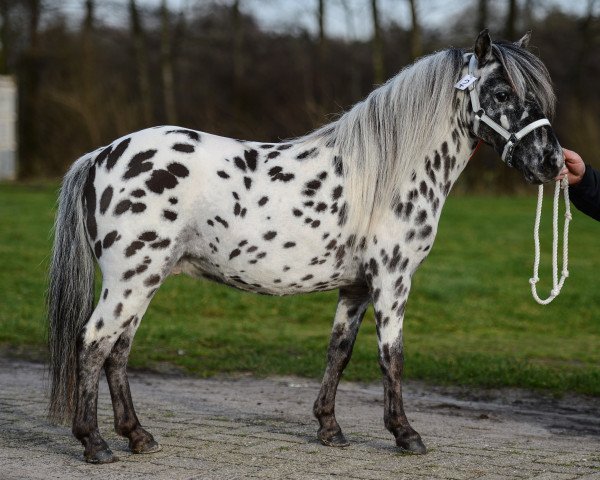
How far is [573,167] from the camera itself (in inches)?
227

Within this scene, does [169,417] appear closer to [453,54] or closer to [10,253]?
[453,54]

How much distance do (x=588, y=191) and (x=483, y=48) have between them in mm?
1139

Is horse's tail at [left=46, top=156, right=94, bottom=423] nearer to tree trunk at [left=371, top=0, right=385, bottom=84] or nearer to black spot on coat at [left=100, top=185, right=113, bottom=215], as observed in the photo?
black spot on coat at [left=100, top=185, right=113, bottom=215]

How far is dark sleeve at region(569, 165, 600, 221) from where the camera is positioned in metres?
5.87

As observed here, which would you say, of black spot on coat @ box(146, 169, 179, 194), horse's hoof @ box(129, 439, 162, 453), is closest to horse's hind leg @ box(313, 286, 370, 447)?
horse's hoof @ box(129, 439, 162, 453)

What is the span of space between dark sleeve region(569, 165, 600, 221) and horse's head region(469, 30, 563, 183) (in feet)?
2.00

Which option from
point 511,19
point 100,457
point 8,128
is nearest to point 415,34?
point 511,19

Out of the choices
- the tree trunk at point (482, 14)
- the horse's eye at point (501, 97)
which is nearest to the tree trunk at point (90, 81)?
the tree trunk at point (482, 14)

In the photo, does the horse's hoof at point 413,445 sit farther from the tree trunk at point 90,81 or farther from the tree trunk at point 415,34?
the tree trunk at point 90,81

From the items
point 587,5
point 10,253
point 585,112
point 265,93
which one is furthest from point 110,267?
point 587,5

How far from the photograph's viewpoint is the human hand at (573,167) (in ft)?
18.7

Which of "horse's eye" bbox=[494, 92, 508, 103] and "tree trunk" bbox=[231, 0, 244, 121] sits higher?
"tree trunk" bbox=[231, 0, 244, 121]

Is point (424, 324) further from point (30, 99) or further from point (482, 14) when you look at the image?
point (30, 99)

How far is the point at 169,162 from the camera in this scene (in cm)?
523
